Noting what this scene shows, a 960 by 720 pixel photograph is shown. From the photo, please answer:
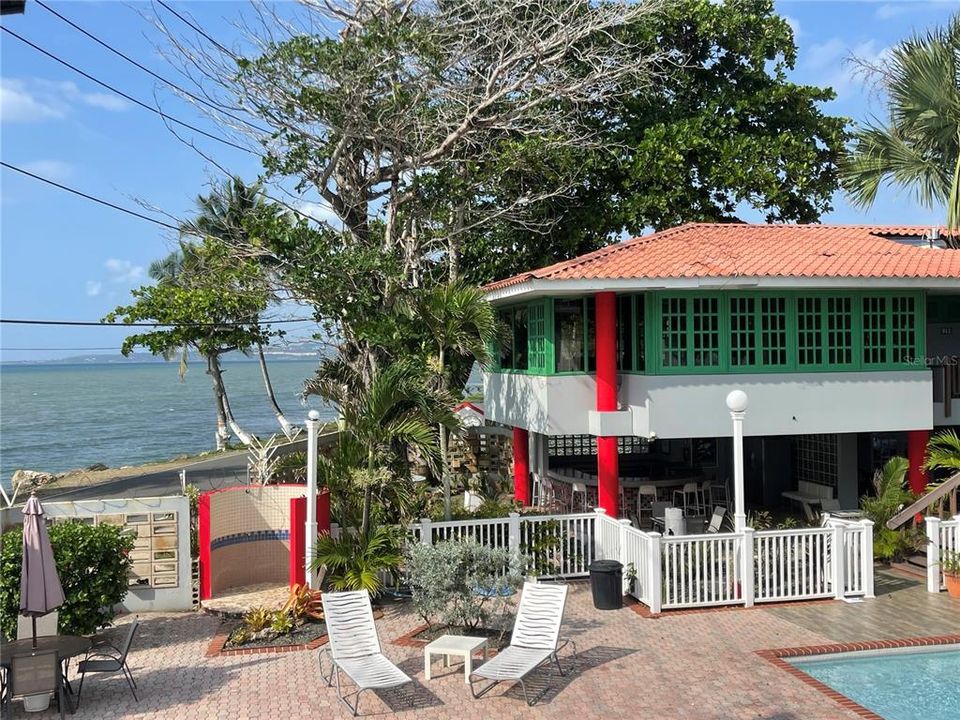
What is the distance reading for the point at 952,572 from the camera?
533 inches

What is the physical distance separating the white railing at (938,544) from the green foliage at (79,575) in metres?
11.7

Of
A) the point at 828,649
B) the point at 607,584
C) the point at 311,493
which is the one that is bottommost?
the point at 828,649

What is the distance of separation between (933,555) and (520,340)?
349 inches

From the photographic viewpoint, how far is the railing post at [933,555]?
45.5 ft

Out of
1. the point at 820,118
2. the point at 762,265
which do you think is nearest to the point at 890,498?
the point at 762,265

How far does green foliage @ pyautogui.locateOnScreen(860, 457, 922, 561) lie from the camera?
599 inches

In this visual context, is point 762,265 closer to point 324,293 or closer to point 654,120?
point 324,293

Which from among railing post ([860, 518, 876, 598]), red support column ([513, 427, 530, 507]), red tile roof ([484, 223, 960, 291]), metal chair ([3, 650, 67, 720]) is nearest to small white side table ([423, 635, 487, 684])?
metal chair ([3, 650, 67, 720])

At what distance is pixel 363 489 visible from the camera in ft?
46.4

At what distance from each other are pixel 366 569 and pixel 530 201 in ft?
39.7

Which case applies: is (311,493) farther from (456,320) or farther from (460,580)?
(456,320)

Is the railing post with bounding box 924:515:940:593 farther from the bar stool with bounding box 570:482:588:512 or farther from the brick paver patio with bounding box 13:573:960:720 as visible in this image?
the bar stool with bounding box 570:482:588:512

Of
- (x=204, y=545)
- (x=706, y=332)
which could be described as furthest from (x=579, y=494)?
(x=204, y=545)

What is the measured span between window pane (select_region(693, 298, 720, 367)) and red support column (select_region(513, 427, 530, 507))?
589 cm
